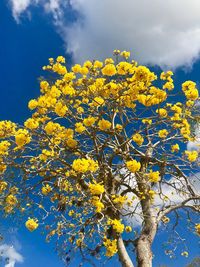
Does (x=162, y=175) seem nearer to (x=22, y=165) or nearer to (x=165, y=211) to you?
(x=165, y=211)

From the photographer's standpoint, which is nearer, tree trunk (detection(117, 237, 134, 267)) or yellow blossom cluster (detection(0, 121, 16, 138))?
tree trunk (detection(117, 237, 134, 267))

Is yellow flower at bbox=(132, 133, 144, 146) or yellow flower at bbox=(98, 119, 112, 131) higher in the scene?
yellow flower at bbox=(98, 119, 112, 131)

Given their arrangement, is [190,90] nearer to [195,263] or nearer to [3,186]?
[3,186]

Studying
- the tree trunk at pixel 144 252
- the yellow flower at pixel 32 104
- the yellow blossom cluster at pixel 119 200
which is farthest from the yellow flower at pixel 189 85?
the tree trunk at pixel 144 252

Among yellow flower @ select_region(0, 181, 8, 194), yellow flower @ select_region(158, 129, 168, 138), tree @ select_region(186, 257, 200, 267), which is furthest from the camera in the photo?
tree @ select_region(186, 257, 200, 267)

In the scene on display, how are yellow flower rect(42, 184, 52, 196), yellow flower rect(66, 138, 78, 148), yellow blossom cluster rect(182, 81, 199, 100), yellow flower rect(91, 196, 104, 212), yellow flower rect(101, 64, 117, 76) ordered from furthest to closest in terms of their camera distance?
yellow flower rect(42, 184, 52, 196) → yellow flower rect(66, 138, 78, 148) → yellow blossom cluster rect(182, 81, 199, 100) → yellow flower rect(101, 64, 117, 76) → yellow flower rect(91, 196, 104, 212)

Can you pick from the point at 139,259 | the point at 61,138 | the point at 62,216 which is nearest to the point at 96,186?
the point at 61,138

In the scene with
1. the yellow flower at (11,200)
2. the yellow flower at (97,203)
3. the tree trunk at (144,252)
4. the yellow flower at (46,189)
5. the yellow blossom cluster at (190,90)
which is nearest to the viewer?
the yellow flower at (97,203)

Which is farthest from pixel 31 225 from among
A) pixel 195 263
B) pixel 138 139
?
pixel 195 263

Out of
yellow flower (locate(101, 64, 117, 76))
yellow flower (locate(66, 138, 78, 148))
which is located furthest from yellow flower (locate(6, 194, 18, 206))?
yellow flower (locate(101, 64, 117, 76))

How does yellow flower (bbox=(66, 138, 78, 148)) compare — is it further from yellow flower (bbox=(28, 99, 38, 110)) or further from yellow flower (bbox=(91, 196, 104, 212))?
yellow flower (bbox=(91, 196, 104, 212))

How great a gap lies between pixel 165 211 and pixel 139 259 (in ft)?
4.94

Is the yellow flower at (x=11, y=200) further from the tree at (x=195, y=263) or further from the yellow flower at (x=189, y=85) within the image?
the tree at (x=195, y=263)

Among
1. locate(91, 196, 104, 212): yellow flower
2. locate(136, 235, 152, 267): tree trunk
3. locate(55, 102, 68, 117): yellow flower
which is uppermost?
locate(55, 102, 68, 117): yellow flower
